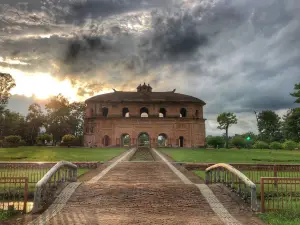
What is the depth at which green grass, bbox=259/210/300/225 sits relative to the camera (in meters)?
6.41

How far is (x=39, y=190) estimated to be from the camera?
740 centimetres

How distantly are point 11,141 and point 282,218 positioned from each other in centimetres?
3877

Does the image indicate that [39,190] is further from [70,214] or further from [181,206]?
[181,206]

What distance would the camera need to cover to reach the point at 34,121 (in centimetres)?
5150

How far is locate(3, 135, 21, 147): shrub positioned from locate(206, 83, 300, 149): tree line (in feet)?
92.6

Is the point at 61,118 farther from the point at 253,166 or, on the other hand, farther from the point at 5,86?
A: the point at 253,166

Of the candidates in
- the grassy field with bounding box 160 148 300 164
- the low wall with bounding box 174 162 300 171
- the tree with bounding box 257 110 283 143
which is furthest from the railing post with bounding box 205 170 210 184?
the tree with bounding box 257 110 283 143

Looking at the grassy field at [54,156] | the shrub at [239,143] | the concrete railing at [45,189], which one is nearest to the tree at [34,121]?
the grassy field at [54,156]

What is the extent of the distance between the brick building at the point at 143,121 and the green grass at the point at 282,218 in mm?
37318

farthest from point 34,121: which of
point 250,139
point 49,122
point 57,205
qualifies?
point 57,205

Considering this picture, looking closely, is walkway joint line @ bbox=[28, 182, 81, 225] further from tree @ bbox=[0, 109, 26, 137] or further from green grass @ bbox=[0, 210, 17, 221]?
tree @ bbox=[0, 109, 26, 137]

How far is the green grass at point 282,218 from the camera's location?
252 inches

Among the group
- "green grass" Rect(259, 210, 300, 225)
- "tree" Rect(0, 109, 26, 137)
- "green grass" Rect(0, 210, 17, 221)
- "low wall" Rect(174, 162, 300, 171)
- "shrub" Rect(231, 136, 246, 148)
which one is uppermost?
"tree" Rect(0, 109, 26, 137)

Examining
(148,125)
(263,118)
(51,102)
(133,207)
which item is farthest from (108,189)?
(263,118)
